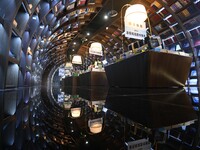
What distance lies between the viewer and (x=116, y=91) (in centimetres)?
331

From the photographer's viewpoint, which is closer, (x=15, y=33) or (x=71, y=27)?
(x=15, y=33)

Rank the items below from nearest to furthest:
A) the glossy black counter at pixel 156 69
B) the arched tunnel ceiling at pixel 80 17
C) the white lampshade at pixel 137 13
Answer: the glossy black counter at pixel 156 69 < the white lampshade at pixel 137 13 < the arched tunnel ceiling at pixel 80 17

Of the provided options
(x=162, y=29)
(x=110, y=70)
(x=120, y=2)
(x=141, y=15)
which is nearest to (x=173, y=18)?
(x=162, y=29)

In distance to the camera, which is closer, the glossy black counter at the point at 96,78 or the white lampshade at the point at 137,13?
the white lampshade at the point at 137,13

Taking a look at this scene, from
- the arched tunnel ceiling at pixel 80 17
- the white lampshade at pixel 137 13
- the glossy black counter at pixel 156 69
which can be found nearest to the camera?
the glossy black counter at pixel 156 69

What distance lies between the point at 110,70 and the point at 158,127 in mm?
4574

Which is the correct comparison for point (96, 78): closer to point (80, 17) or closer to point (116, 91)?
point (116, 91)

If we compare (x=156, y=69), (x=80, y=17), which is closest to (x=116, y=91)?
(x=156, y=69)

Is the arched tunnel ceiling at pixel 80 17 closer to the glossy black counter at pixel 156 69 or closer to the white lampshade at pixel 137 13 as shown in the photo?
the white lampshade at pixel 137 13

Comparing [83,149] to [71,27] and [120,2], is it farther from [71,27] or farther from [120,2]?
[71,27]

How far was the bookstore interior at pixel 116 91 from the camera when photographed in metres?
0.57

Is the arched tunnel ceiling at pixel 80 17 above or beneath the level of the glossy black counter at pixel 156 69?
above

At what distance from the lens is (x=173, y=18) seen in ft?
31.4

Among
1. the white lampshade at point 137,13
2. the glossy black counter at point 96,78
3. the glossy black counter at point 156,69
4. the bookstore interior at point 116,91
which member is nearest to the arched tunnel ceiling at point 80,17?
the bookstore interior at point 116,91
